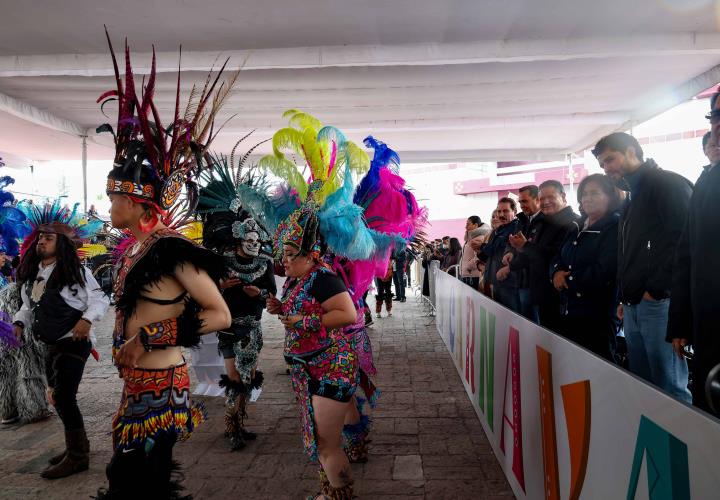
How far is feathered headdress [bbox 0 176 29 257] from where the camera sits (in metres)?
5.16

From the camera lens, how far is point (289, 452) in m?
4.20

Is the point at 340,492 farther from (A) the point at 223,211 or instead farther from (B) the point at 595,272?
A: (A) the point at 223,211

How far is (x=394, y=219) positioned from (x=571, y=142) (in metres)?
12.5

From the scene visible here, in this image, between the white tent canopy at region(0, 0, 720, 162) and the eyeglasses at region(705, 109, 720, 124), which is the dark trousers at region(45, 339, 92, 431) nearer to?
the white tent canopy at region(0, 0, 720, 162)

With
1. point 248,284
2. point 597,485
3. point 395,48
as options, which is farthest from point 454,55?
point 597,485

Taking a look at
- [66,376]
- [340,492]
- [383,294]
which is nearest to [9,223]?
[66,376]

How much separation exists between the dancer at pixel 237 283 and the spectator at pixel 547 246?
2.43m

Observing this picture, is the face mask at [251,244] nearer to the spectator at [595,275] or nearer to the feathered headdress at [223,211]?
the feathered headdress at [223,211]

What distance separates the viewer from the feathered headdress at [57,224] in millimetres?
4148

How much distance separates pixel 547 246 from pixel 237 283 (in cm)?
281

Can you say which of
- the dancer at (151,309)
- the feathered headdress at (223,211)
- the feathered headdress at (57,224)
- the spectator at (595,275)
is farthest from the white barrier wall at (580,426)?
the feathered headdress at (57,224)

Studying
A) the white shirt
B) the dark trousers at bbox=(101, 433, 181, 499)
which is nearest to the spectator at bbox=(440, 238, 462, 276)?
the white shirt

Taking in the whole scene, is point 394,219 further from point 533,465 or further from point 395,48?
point 395,48

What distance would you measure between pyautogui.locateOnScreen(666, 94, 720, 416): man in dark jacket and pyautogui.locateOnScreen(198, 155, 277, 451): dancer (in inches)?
120
